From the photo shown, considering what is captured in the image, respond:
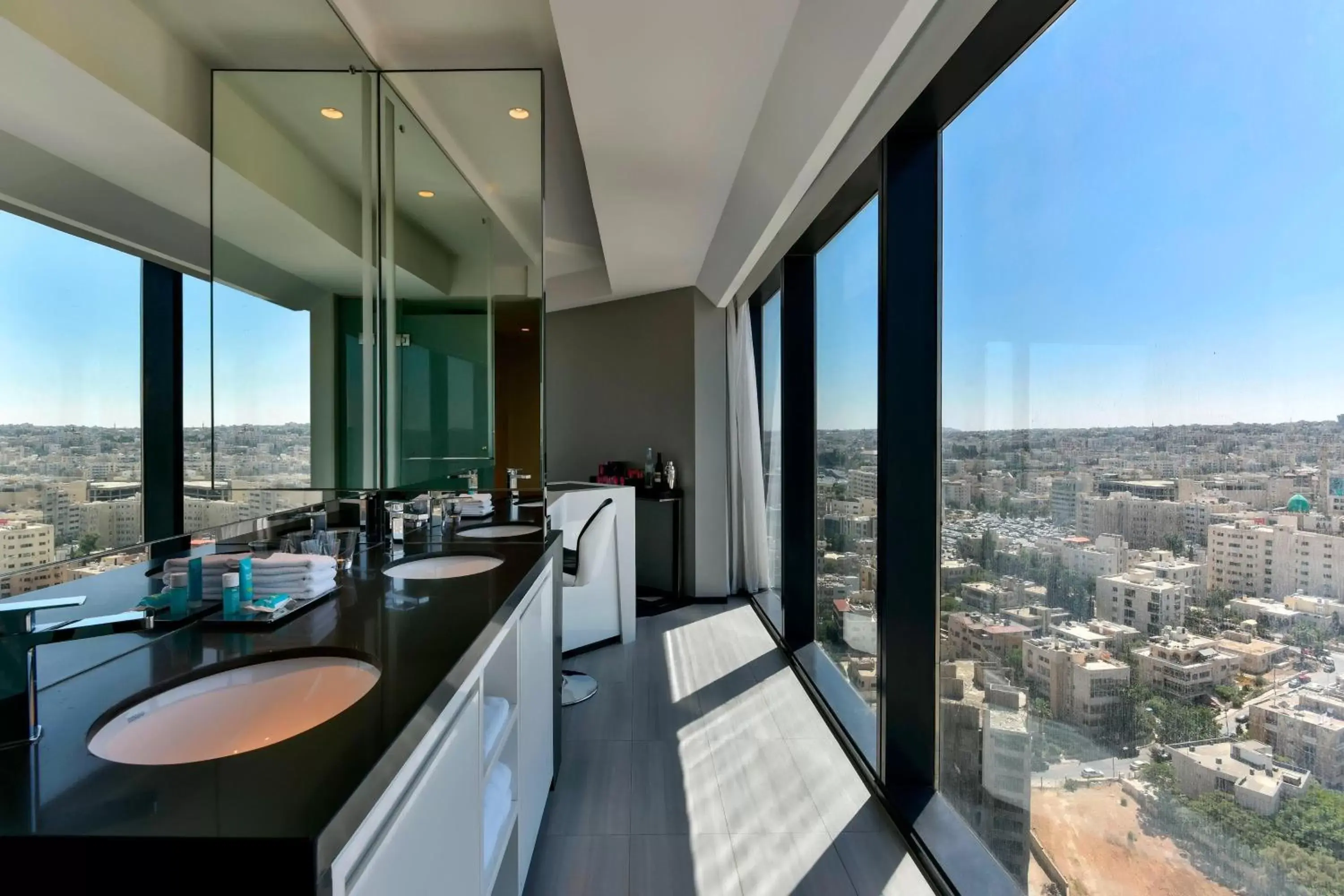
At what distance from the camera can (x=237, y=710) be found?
109cm

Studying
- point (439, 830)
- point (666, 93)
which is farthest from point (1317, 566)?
point (666, 93)

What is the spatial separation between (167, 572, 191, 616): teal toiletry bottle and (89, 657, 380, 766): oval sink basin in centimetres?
29

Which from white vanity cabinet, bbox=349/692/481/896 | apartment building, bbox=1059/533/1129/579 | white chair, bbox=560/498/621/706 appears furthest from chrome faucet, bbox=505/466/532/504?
apartment building, bbox=1059/533/1129/579

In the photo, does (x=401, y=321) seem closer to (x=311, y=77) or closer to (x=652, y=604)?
(x=311, y=77)

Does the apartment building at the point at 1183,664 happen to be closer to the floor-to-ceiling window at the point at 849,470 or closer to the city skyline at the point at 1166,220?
the city skyline at the point at 1166,220

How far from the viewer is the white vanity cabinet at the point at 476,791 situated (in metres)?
0.79

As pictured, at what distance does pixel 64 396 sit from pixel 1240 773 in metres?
1.96

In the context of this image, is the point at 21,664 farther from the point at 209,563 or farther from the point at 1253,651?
the point at 1253,651

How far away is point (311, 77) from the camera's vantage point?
1934 millimetres

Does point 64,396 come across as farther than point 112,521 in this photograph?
No

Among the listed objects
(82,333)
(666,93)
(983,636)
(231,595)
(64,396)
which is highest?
(666,93)

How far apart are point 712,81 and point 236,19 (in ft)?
4.43

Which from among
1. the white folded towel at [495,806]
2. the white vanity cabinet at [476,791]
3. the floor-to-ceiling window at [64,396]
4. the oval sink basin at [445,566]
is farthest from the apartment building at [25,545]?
the oval sink basin at [445,566]

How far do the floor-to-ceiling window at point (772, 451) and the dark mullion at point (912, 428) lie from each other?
1772 millimetres
